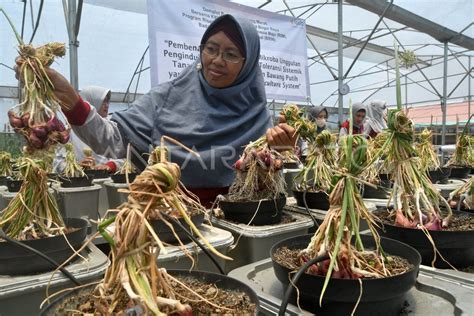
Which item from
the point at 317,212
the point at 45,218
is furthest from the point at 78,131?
the point at 317,212

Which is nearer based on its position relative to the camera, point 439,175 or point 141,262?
point 141,262

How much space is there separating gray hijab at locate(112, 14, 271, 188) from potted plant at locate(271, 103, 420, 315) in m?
0.63

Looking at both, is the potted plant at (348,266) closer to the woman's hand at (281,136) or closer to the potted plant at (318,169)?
the woman's hand at (281,136)

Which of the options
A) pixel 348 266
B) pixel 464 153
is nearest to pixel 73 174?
pixel 348 266

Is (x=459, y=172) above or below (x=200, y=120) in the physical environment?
below

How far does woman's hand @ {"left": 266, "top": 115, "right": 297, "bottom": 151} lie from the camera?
958mm

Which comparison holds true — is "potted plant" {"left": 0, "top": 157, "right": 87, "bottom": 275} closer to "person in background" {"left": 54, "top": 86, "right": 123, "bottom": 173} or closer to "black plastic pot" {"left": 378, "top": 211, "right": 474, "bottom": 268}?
"black plastic pot" {"left": 378, "top": 211, "right": 474, "bottom": 268}

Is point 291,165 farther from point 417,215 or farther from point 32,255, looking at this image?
point 32,255

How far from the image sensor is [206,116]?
1.20 m

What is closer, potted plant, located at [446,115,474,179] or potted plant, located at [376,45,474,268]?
potted plant, located at [376,45,474,268]

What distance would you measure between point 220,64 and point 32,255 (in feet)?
2.49

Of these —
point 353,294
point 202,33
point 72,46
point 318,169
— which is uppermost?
point 202,33

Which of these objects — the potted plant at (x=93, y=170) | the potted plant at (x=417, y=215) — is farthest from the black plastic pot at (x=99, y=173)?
the potted plant at (x=417, y=215)

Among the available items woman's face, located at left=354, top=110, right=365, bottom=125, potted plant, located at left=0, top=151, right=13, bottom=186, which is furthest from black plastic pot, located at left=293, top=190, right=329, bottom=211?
woman's face, located at left=354, top=110, right=365, bottom=125
